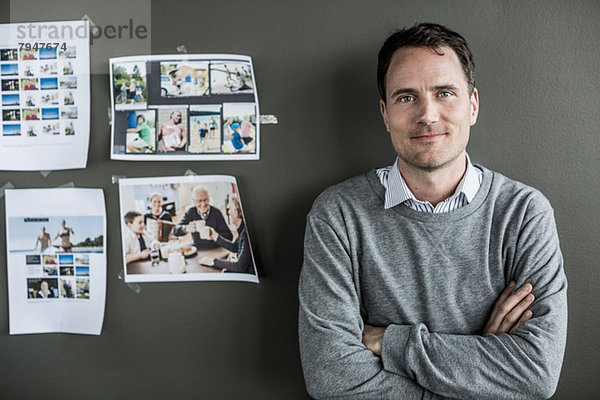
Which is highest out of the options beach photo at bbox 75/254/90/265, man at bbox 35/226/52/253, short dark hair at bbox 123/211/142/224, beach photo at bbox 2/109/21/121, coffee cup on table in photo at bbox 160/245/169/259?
beach photo at bbox 2/109/21/121

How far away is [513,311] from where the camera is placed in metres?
1.26

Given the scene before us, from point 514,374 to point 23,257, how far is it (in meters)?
1.46

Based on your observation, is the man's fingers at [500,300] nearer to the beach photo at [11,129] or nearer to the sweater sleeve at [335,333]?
the sweater sleeve at [335,333]

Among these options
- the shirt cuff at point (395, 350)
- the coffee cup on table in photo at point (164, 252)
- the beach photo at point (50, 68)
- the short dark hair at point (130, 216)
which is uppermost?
the beach photo at point (50, 68)

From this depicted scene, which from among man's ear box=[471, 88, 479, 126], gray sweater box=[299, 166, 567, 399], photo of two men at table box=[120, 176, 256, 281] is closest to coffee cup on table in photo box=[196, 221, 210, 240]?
photo of two men at table box=[120, 176, 256, 281]

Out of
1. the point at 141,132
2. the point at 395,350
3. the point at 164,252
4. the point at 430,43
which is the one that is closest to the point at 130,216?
the point at 164,252

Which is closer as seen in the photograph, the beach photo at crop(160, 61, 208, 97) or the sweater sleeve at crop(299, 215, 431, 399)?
the sweater sleeve at crop(299, 215, 431, 399)

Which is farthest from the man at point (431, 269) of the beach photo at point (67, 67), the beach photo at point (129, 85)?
the beach photo at point (67, 67)

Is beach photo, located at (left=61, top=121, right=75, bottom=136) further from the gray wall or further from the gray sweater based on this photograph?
the gray sweater

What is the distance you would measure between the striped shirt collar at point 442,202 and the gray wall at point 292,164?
16cm

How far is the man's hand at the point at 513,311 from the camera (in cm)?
126

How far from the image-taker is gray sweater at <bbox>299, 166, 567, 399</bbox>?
1212mm

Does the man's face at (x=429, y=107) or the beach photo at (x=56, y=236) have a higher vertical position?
the man's face at (x=429, y=107)

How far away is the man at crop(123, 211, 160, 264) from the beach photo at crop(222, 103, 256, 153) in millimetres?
357
